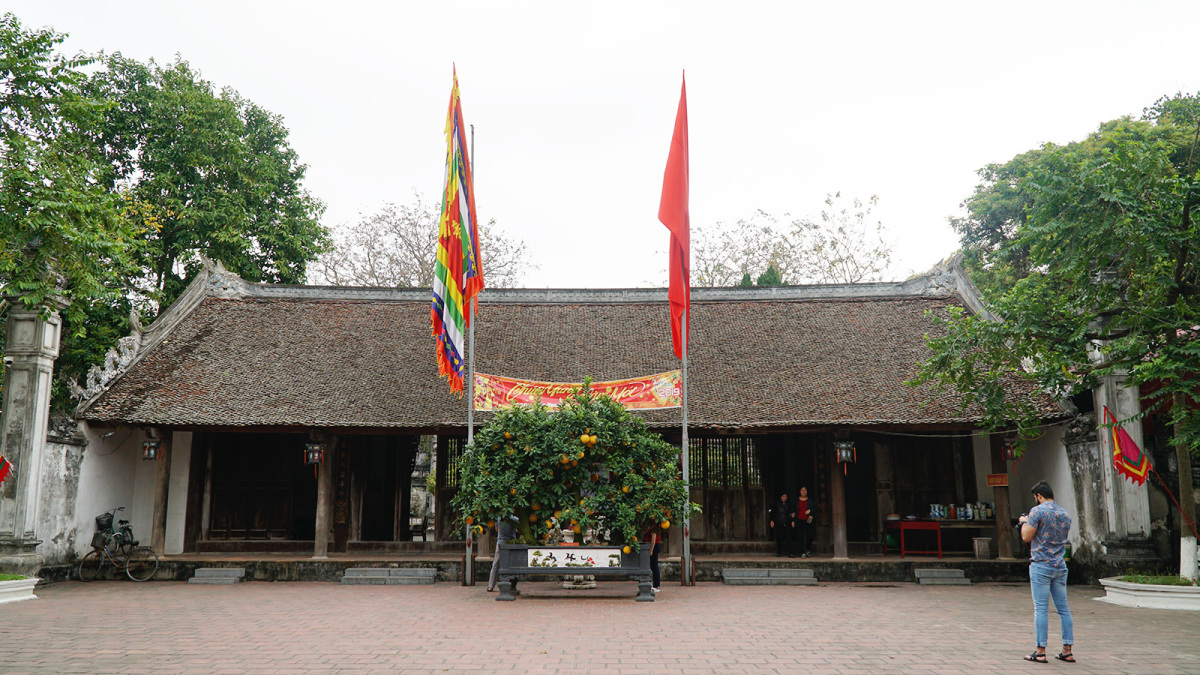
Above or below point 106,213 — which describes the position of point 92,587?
below

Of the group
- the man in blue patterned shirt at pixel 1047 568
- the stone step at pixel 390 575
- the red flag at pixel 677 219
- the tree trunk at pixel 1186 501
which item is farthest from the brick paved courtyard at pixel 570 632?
the red flag at pixel 677 219

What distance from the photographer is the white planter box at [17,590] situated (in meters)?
11.2

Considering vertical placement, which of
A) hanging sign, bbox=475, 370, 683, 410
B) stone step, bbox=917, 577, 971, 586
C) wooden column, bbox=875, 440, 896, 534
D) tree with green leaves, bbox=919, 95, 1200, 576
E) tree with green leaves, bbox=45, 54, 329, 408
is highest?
tree with green leaves, bbox=45, 54, 329, 408

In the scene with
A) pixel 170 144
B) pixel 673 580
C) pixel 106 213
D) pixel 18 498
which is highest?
pixel 170 144

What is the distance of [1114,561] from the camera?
41.8 ft

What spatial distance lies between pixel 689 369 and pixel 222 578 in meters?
9.24

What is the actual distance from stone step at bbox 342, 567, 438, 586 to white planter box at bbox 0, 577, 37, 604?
4.52 m

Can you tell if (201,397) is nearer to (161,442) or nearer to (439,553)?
(161,442)

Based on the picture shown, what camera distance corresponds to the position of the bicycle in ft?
46.4

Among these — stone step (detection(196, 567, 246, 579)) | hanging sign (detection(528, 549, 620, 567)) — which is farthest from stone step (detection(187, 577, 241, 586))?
hanging sign (detection(528, 549, 620, 567))

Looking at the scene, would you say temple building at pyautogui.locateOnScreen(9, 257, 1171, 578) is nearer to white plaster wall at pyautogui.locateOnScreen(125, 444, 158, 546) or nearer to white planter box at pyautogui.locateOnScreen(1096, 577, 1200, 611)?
white plaster wall at pyautogui.locateOnScreen(125, 444, 158, 546)

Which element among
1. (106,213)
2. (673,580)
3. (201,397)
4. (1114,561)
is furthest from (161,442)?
(1114,561)

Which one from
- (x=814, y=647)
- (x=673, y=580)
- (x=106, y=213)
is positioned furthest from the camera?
(x=673, y=580)

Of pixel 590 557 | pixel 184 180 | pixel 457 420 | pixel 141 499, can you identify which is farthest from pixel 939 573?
pixel 184 180
